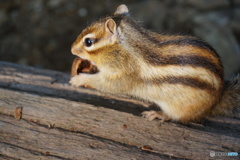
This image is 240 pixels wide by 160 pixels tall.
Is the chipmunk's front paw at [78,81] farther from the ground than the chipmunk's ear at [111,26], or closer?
closer

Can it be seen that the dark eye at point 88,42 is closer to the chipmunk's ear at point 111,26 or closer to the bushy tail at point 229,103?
the chipmunk's ear at point 111,26

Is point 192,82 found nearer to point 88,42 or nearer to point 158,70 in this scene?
point 158,70

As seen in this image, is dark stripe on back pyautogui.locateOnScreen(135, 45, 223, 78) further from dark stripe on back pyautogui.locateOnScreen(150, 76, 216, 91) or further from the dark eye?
the dark eye

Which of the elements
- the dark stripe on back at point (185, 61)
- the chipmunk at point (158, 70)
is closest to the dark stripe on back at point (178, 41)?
the chipmunk at point (158, 70)

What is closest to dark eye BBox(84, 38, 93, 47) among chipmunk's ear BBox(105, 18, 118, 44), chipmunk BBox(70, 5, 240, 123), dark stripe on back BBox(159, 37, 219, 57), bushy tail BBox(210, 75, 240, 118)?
chipmunk BBox(70, 5, 240, 123)

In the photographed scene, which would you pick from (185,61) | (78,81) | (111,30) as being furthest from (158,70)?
(78,81)

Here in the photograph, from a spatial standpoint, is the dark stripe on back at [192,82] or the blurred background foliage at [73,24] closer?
the dark stripe on back at [192,82]
